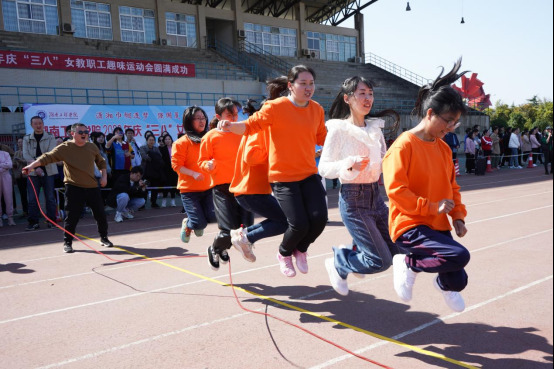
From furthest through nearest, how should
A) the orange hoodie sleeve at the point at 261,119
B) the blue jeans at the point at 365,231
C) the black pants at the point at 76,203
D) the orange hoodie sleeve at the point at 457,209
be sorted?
the black pants at the point at 76,203 < the orange hoodie sleeve at the point at 261,119 < the blue jeans at the point at 365,231 < the orange hoodie sleeve at the point at 457,209

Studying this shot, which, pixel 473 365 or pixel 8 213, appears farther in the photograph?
pixel 8 213

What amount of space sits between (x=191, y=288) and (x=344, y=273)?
75.2 inches

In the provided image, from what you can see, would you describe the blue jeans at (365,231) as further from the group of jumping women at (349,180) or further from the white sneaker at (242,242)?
the white sneaker at (242,242)

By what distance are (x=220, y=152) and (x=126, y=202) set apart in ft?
Answer: 20.3

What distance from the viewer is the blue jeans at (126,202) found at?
35.2 ft

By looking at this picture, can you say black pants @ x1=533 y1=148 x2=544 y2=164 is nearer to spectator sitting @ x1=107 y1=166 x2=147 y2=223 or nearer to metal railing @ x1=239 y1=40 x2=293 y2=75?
metal railing @ x1=239 y1=40 x2=293 y2=75

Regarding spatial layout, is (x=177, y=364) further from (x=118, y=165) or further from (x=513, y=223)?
(x=118, y=165)

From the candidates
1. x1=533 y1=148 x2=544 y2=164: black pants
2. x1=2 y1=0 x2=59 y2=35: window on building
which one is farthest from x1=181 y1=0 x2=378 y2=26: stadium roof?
x1=533 y1=148 x2=544 y2=164: black pants

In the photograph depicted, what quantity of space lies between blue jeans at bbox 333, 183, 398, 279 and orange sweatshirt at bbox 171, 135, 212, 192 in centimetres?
253

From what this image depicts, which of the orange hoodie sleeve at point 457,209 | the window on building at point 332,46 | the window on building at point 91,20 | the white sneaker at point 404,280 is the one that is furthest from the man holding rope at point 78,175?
the window on building at point 332,46

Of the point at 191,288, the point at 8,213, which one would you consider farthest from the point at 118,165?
the point at 191,288

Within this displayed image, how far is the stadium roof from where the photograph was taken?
38.2 meters

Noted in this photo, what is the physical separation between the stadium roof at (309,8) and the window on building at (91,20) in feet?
24.1

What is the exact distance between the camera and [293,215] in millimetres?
4281
